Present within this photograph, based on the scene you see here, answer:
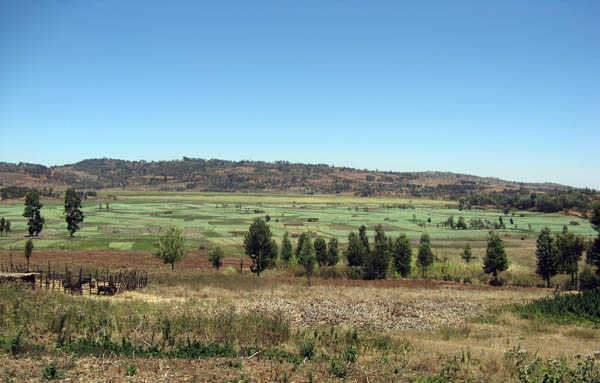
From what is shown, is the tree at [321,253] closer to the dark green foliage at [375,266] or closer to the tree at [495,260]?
the dark green foliage at [375,266]

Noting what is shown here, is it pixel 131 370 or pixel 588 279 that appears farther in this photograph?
pixel 588 279

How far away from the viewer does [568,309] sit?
75.2ft

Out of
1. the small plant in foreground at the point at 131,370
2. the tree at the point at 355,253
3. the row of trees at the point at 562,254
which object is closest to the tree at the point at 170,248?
the tree at the point at 355,253

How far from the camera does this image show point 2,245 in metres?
65.5

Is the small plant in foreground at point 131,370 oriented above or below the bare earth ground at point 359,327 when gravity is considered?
above

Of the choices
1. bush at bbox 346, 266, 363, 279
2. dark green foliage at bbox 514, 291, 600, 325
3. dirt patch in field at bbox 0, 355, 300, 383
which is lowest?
bush at bbox 346, 266, 363, 279

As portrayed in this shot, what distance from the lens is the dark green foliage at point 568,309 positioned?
21.8 meters

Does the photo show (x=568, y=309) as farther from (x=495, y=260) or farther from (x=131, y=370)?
(x=495, y=260)

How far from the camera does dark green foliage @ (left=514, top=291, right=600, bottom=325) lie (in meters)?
21.8

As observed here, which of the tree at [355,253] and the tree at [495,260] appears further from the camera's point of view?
the tree at [355,253]

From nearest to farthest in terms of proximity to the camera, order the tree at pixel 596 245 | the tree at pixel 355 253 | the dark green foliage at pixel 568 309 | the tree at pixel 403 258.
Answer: the dark green foliage at pixel 568 309
the tree at pixel 596 245
the tree at pixel 403 258
the tree at pixel 355 253

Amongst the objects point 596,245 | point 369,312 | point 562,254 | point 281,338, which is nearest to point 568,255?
point 562,254

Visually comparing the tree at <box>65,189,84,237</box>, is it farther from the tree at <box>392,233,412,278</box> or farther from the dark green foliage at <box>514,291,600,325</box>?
the dark green foliage at <box>514,291,600,325</box>

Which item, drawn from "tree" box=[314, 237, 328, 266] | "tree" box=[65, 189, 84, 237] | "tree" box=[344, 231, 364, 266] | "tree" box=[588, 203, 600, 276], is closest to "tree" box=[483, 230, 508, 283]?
"tree" box=[588, 203, 600, 276]
